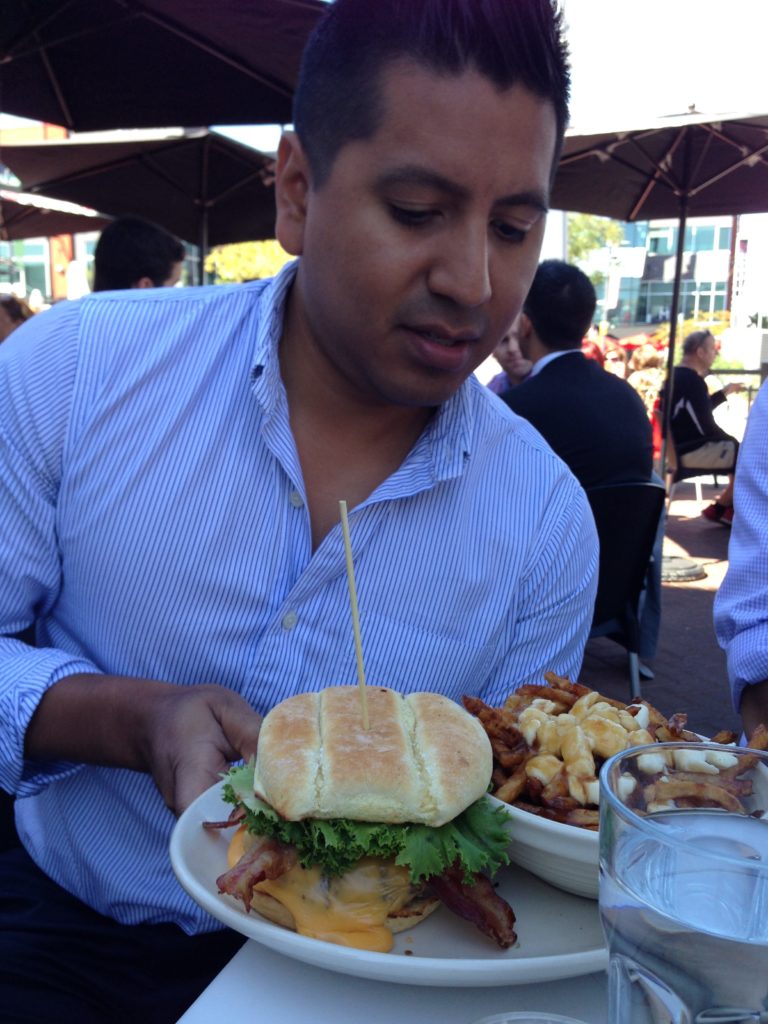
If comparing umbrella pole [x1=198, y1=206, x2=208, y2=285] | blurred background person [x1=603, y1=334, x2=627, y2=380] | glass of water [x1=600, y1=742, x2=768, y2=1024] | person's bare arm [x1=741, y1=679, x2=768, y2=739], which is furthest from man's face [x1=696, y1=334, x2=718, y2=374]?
glass of water [x1=600, y1=742, x2=768, y2=1024]

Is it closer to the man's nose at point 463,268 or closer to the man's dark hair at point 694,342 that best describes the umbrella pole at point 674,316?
the man's dark hair at point 694,342

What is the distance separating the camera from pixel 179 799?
126 cm

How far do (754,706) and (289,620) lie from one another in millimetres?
1011

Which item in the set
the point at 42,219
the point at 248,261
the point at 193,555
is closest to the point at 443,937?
the point at 193,555

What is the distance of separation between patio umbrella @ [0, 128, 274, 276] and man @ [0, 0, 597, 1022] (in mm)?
6347

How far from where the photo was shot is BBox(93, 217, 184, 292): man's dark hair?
212 inches

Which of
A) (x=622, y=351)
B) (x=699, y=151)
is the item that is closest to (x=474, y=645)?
(x=699, y=151)

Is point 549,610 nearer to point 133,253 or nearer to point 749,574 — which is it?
point 749,574

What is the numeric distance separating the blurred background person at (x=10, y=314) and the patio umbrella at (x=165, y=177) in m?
1.27

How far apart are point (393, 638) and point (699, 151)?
742 cm

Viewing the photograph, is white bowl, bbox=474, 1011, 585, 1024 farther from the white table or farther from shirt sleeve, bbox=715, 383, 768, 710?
shirt sleeve, bbox=715, 383, 768, 710

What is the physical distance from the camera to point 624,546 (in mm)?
Answer: 4426

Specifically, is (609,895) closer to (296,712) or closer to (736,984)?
(736,984)

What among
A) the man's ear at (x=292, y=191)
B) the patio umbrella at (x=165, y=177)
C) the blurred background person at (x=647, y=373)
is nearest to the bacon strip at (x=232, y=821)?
the man's ear at (x=292, y=191)
